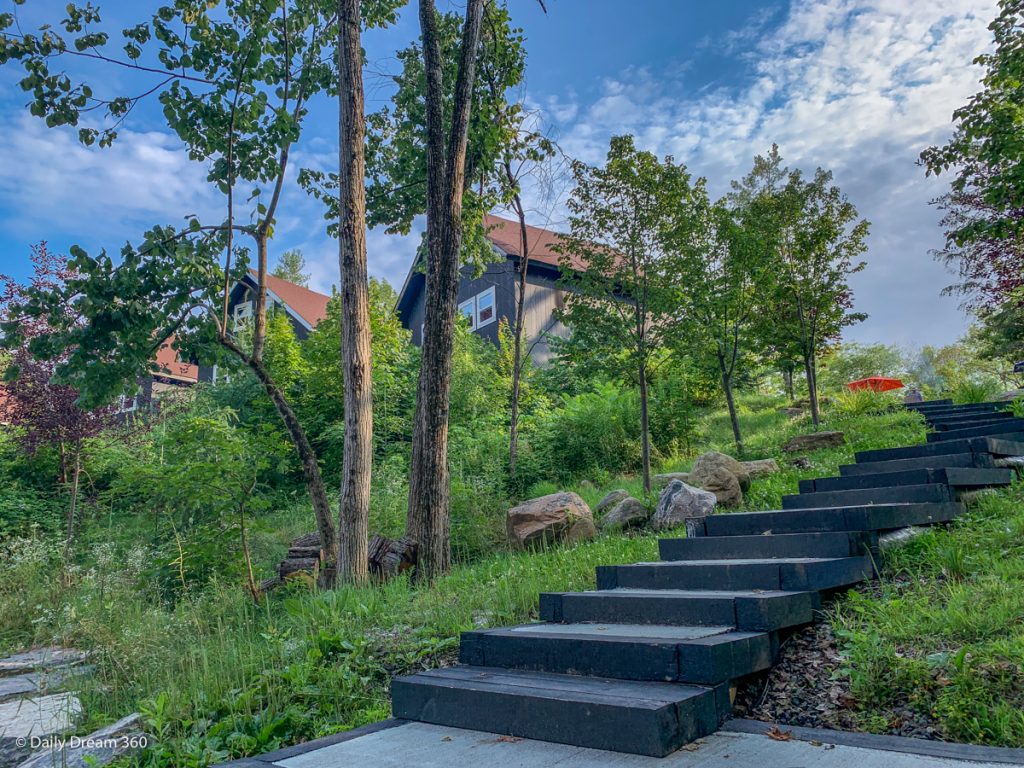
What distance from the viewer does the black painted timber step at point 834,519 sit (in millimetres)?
3883

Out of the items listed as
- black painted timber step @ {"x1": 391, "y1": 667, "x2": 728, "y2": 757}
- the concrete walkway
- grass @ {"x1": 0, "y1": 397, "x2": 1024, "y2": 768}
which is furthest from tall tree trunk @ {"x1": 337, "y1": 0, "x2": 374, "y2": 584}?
the concrete walkway

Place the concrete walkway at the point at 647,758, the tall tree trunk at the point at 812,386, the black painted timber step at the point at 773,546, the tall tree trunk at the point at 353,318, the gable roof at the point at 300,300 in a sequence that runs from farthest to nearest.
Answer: the gable roof at the point at 300,300 → the tall tree trunk at the point at 812,386 → the tall tree trunk at the point at 353,318 → the black painted timber step at the point at 773,546 → the concrete walkway at the point at 647,758

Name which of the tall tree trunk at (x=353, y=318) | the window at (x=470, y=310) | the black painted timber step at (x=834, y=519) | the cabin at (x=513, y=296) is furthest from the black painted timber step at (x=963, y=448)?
the window at (x=470, y=310)

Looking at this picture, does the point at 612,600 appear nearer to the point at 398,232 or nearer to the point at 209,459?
the point at 209,459

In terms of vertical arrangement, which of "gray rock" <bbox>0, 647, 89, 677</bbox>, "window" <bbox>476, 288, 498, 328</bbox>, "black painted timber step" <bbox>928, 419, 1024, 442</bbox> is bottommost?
"gray rock" <bbox>0, 647, 89, 677</bbox>

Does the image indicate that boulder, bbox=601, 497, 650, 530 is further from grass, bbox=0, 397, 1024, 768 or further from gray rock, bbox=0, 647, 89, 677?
gray rock, bbox=0, 647, 89, 677

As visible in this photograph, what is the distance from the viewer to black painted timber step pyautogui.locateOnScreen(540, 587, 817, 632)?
2.95 metres

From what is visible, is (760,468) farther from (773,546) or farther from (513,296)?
(513,296)

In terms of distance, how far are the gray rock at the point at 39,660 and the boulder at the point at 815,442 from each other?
9237 mm

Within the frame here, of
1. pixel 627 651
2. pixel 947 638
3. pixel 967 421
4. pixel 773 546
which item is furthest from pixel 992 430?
pixel 627 651

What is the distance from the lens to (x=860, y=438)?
9281 mm

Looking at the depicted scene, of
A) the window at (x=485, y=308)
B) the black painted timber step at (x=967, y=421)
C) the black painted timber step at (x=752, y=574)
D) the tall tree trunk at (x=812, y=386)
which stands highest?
the window at (x=485, y=308)

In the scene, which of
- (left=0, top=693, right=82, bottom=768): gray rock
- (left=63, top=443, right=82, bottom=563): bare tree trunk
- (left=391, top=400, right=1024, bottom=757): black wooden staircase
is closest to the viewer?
(left=391, top=400, right=1024, bottom=757): black wooden staircase

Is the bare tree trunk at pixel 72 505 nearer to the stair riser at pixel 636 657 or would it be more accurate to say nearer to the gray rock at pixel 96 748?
the gray rock at pixel 96 748
